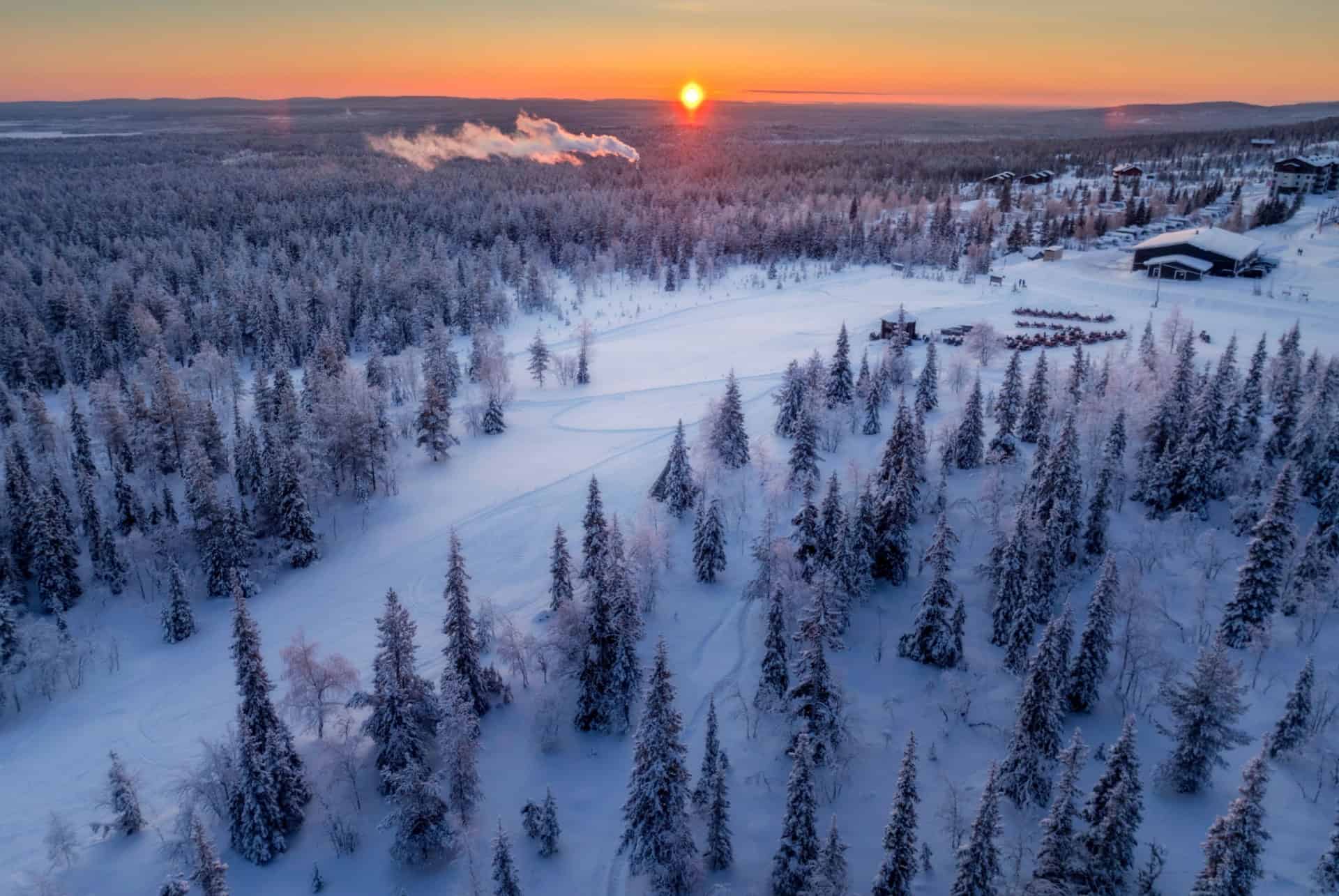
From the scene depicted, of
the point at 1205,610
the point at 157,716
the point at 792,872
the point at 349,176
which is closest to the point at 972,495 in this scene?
the point at 1205,610

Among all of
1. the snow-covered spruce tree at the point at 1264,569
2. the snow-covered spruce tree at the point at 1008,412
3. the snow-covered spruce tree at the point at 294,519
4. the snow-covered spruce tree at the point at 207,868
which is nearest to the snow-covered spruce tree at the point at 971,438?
the snow-covered spruce tree at the point at 1008,412

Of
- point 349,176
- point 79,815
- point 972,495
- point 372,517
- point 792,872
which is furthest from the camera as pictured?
point 349,176

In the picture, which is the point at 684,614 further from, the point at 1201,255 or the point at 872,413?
the point at 1201,255

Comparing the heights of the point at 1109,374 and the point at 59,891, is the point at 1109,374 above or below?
above

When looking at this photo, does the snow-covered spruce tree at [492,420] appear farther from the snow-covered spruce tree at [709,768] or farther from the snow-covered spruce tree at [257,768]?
the snow-covered spruce tree at [709,768]

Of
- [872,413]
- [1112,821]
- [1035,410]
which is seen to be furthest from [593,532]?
[1035,410]

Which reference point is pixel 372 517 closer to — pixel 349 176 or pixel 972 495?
pixel 972 495

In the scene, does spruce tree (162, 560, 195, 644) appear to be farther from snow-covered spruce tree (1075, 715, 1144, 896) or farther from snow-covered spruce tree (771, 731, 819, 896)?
snow-covered spruce tree (1075, 715, 1144, 896)
